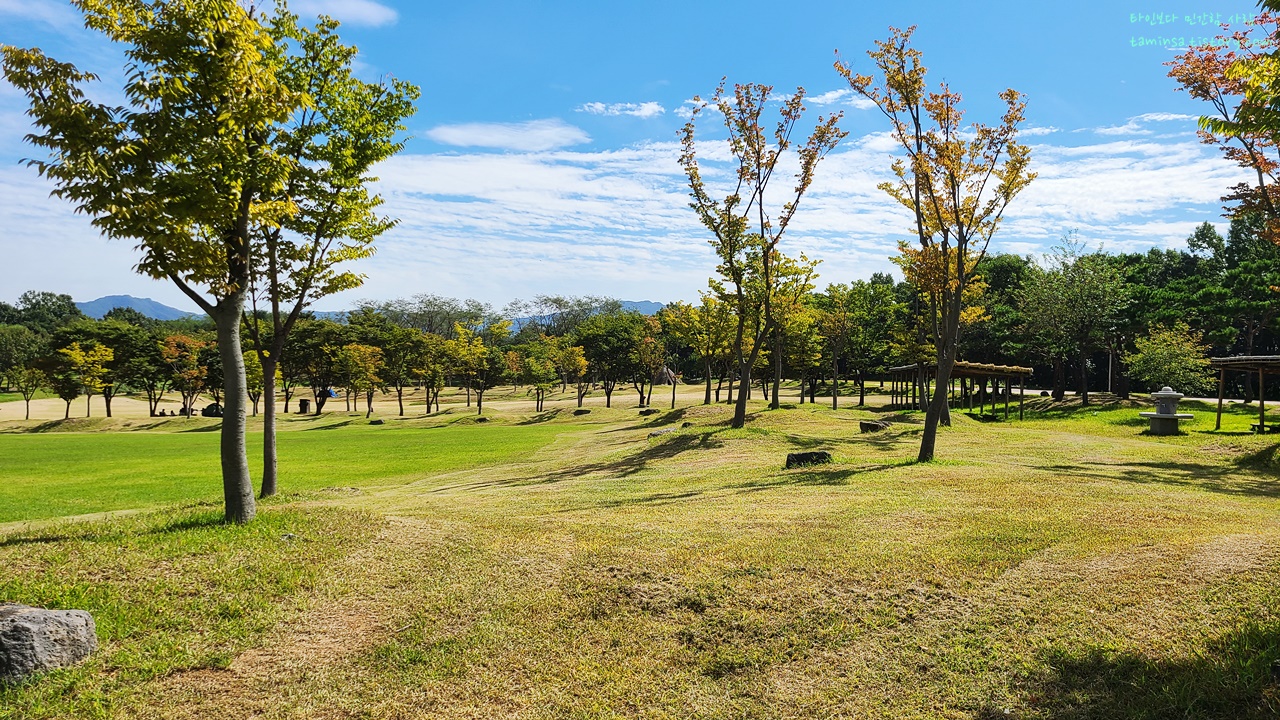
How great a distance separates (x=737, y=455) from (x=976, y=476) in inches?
304

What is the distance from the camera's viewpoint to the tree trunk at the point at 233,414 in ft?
33.0

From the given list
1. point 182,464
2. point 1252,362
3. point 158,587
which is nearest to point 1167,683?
point 158,587

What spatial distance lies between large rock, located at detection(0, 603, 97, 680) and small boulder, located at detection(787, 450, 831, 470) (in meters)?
14.4

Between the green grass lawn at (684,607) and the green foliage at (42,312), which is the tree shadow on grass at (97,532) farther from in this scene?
the green foliage at (42,312)

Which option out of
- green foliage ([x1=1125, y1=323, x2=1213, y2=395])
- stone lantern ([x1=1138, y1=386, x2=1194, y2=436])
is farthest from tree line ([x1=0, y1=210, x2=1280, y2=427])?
stone lantern ([x1=1138, y1=386, x2=1194, y2=436])

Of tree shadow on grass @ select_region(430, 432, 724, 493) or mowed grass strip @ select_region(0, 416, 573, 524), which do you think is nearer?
mowed grass strip @ select_region(0, 416, 573, 524)

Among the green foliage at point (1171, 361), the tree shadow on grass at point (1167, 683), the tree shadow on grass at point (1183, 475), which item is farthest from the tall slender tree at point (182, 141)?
the green foliage at point (1171, 361)

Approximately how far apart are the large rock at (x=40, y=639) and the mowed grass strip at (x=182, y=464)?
1000cm

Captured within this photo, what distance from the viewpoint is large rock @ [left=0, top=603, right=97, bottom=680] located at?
18.0 feet

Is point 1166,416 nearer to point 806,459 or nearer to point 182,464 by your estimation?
point 806,459

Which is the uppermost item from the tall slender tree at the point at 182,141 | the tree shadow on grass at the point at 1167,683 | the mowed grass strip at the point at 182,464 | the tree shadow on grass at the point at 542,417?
the tall slender tree at the point at 182,141

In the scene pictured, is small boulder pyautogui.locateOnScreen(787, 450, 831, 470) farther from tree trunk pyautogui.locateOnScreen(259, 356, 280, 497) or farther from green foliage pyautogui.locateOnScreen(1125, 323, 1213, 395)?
green foliage pyautogui.locateOnScreen(1125, 323, 1213, 395)

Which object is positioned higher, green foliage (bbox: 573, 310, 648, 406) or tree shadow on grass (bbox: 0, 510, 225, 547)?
green foliage (bbox: 573, 310, 648, 406)

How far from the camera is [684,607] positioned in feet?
23.4
